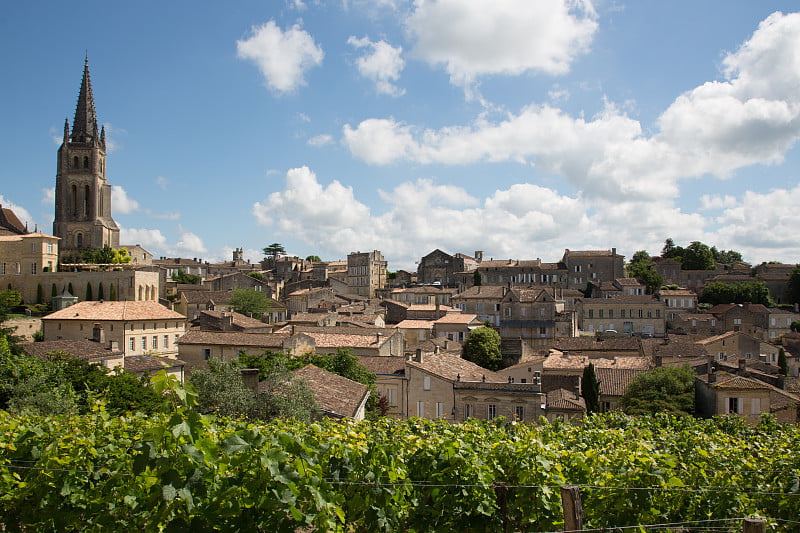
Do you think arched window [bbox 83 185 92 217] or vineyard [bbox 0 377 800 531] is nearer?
vineyard [bbox 0 377 800 531]

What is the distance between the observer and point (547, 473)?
25.2 feet

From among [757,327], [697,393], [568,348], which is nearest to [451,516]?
[697,393]

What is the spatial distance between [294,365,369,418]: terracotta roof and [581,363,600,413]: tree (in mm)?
16650

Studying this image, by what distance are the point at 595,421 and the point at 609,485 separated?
6.46m

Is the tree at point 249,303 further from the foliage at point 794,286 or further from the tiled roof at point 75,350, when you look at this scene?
the foliage at point 794,286

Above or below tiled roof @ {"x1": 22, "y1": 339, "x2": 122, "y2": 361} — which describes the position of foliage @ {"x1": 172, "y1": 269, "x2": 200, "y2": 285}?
above

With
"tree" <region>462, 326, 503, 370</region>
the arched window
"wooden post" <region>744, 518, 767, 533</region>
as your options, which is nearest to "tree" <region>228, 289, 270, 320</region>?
"tree" <region>462, 326, 503, 370</region>

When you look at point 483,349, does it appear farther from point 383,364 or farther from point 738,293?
point 738,293

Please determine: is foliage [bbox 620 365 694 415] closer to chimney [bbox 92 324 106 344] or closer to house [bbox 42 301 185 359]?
house [bbox 42 301 185 359]

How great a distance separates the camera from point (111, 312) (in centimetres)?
3972

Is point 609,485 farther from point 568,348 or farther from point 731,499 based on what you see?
point 568,348

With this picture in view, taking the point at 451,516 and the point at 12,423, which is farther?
the point at 12,423

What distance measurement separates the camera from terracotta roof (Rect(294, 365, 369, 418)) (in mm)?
19125

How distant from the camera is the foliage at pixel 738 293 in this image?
78125 mm
